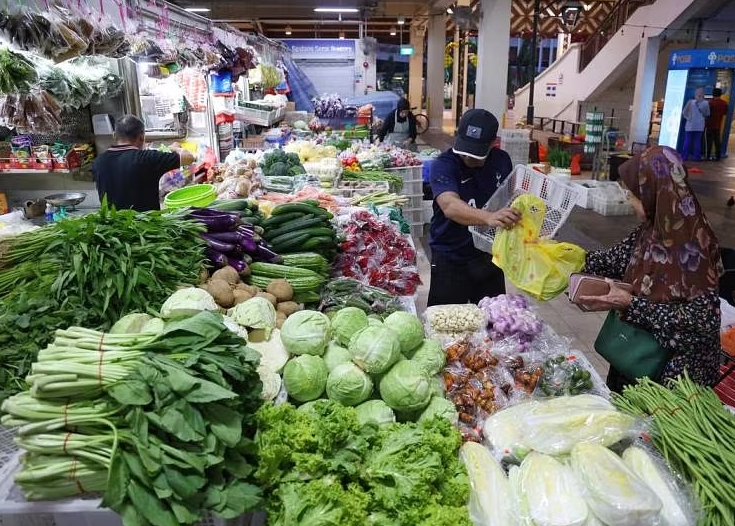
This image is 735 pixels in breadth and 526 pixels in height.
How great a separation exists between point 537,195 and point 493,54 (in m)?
9.03

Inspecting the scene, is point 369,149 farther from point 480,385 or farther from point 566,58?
point 566,58

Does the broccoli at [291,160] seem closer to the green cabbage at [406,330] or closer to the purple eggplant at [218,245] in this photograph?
the purple eggplant at [218,245]

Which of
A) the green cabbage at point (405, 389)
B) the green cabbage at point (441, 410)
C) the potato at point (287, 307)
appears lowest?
the green cabbage at point (441, 410)

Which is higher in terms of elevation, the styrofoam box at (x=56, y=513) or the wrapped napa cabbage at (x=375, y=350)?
the wrapped napa cabbage at (x=375, y=350)

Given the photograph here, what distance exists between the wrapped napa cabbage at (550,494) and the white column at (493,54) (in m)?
10.1

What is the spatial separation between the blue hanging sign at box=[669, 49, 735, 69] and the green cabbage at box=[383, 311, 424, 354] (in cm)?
1715

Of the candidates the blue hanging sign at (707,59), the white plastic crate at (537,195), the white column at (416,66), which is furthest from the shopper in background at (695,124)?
the white plastic crate at (537,195)

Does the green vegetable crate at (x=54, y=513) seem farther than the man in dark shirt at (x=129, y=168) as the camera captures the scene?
No

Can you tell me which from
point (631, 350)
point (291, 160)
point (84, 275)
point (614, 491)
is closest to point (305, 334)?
point (84, 275)

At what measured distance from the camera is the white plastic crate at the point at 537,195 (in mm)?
2725

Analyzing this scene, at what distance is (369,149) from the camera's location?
785 centimetres

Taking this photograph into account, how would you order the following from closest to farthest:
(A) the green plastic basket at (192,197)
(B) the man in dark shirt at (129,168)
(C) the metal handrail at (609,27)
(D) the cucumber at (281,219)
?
1. (D) the cucumber at (281,219)
2. (A) the green plastic basket at (192,197)
3. (B) the man in dark shirt at (129,168)
4. (C) the metal handrail at (609,27)

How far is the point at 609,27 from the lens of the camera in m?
19.0

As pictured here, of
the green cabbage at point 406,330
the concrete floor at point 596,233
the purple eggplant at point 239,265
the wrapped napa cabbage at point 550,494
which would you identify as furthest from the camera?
the concrete floor at point 596,233
